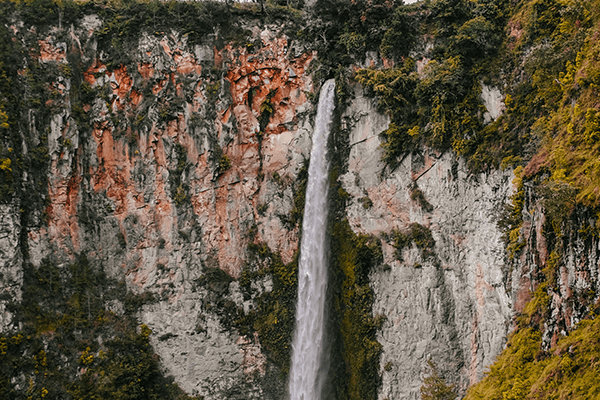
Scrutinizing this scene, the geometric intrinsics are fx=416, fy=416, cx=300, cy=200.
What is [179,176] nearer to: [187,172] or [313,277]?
[187,172]

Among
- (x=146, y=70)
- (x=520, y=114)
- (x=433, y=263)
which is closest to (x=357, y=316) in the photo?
(x=433, y=263)

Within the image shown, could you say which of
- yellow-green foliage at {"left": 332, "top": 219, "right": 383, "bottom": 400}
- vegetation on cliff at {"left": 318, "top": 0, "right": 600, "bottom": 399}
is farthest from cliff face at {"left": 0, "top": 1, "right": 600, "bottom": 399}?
vegetation on cliff at {"left": 318, "top": 0, "right": 600, "bottom": 399}

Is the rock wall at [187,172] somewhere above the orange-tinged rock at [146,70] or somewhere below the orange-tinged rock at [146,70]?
below

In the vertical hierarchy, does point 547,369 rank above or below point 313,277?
below

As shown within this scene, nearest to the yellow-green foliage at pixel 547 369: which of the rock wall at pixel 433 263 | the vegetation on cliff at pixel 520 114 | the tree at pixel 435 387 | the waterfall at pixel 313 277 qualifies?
the vegetation on cliff at pixel 520 114

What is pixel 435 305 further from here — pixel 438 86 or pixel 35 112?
pixel 35 112

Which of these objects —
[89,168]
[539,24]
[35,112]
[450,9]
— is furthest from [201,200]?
[539,24]

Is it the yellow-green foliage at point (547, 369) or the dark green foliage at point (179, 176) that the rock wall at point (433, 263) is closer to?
the yellow-green foliage at point (547, 369)
